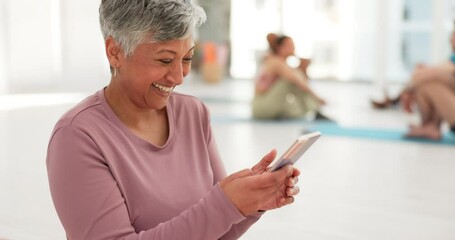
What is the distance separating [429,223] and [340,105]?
5.42m

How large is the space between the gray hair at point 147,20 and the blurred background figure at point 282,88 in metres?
5.15

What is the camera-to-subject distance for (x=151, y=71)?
5.00ft

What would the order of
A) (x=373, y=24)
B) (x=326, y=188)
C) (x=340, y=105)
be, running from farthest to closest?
(x=373, y=24) < (x=340, y=105) < (x=326, y=188)

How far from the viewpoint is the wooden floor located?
9.99ft

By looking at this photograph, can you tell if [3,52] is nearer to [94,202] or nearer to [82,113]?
[82,113]

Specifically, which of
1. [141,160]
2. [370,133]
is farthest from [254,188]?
[370,133]

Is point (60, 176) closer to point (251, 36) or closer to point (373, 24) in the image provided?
point (251, 36)

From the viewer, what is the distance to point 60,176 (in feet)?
4.81

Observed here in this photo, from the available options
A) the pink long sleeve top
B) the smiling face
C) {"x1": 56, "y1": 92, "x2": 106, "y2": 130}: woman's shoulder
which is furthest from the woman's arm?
{"x1": 56, "y1": 92, "x2": 106, "y2": 130}: woman's shoulder

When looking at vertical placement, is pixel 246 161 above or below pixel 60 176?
below

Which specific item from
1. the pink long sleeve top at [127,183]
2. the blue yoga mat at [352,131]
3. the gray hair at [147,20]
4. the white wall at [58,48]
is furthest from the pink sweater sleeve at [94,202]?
the white wall at [58,48]

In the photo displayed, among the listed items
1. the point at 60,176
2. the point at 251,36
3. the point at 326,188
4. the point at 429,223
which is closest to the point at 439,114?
the point at 326,188

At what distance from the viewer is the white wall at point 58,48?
970 centimetres

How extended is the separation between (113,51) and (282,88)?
5.39 metres
